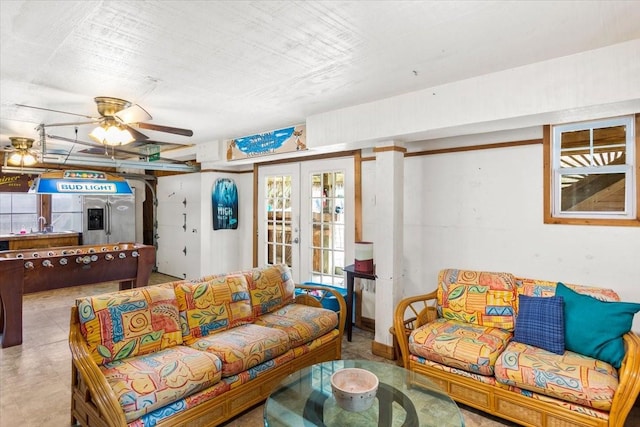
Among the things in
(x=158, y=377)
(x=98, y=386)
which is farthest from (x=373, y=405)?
(x=98, y=386)

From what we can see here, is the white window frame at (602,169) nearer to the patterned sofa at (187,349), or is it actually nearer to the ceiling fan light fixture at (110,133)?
the patterned sofa at (187,349)

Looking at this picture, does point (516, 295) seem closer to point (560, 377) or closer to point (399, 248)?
point (560, 377)

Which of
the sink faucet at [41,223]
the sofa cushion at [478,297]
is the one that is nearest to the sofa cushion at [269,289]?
the sofa cushion at [478,297]

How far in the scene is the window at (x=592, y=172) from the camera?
2660mm

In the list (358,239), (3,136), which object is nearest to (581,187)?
(358,239)

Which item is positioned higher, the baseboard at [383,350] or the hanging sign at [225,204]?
the hanging sign at [225,204]

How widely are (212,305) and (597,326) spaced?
2803 mm

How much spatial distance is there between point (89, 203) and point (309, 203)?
15.4 ft

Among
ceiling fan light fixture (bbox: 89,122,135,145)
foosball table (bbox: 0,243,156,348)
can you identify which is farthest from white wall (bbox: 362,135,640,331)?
foosball table (bbox: 0,243,156,348)

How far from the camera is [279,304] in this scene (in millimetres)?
3410

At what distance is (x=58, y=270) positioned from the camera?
4.10 metres

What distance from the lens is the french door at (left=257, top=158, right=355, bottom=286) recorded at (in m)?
4.45

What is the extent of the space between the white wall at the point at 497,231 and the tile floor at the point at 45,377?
3.31ft

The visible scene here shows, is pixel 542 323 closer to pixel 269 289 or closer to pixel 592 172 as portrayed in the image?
pixel 592 172
